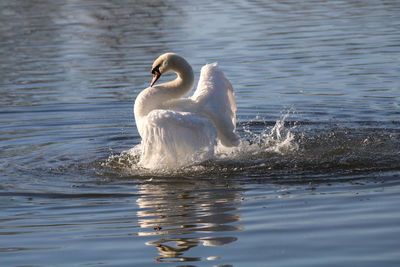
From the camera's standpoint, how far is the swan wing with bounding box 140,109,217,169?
28.6 feet

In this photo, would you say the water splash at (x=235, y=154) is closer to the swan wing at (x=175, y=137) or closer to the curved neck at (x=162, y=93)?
the swan wing at (x=175, y=137)

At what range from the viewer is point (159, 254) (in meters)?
6.27

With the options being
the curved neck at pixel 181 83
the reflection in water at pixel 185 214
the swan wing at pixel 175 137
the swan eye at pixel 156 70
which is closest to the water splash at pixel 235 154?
the swan wing at pixel 175 137

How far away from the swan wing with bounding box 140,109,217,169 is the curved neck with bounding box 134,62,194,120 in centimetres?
45

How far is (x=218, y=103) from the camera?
A: 9.36 metres

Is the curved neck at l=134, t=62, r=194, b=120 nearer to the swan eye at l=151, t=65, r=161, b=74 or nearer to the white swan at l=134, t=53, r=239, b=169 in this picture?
the white swan at l=134, t=53, r=239, b=169

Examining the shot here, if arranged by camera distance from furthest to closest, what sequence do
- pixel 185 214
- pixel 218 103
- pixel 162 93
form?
pixel 162 93
pixel 218 103
pixel 185 214

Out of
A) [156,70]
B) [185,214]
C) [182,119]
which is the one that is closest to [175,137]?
[182,119]

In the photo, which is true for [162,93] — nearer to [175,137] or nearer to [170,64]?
[170,64]

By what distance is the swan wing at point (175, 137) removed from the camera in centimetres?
871

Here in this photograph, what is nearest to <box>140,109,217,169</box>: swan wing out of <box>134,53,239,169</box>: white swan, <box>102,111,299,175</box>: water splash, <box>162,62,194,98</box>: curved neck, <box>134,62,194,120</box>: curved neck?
<box>134,53,239,169</box>: white swan

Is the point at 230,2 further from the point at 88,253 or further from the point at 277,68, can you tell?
the point at 88,253

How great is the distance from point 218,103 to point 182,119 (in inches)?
30.3

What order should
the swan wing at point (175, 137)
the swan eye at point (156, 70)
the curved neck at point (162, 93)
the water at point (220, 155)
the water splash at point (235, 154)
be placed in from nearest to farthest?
the water at point (220, 155) → the swan wing at point (175, 137) → the water splash at point (235, 154) → the curved neck at point (162, 93) → the swan eye at point (156, 70)
